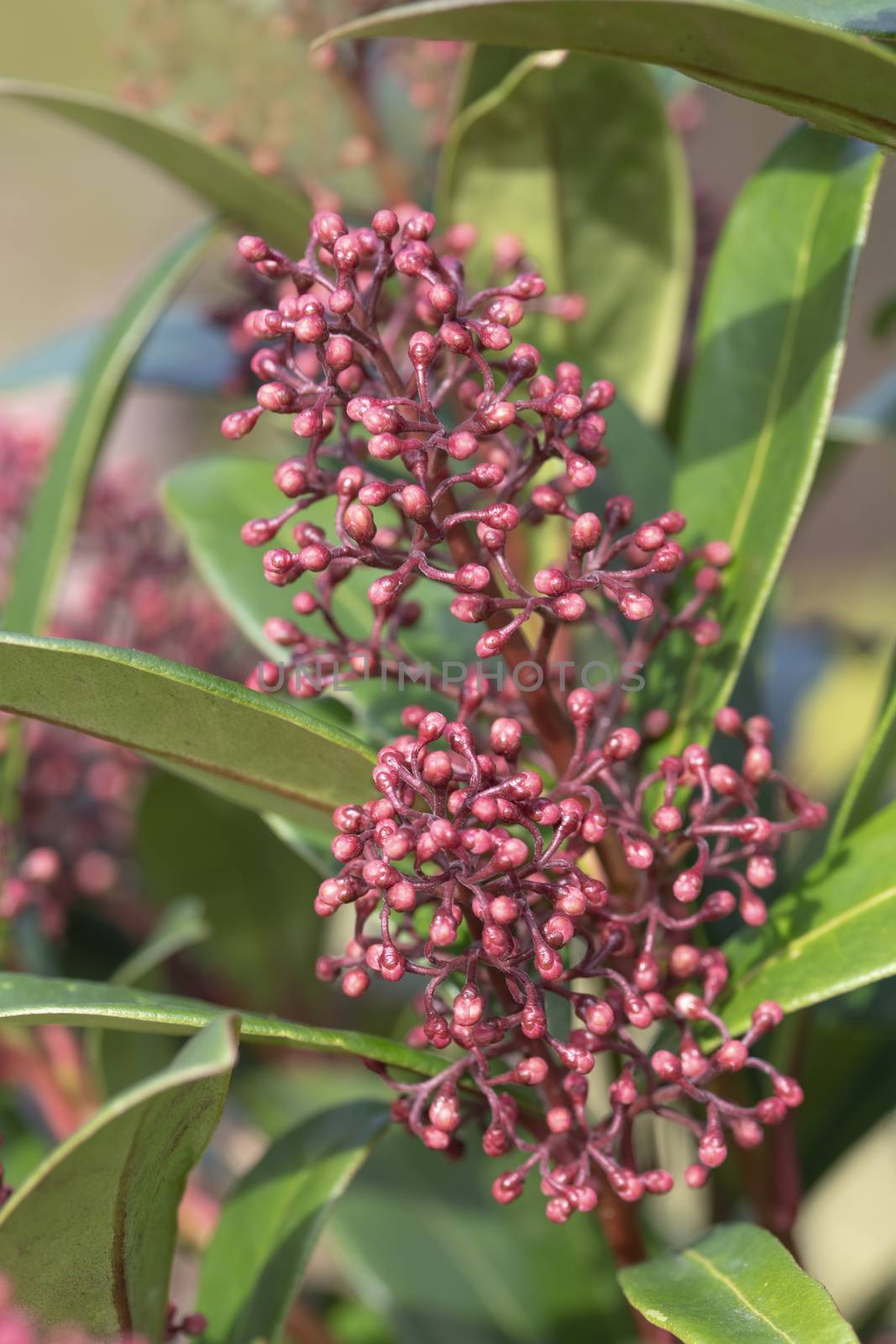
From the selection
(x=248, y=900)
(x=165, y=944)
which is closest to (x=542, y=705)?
(x=165, y=944)

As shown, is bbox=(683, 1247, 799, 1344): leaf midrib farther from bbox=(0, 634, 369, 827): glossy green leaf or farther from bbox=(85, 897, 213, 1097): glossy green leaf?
bbox=(85, 897, 213, 1097): glossy green leaf

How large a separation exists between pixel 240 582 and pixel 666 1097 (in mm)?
442

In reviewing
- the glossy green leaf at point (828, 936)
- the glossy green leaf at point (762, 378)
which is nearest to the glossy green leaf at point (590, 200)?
the glossy green leaf at point (762, 378)

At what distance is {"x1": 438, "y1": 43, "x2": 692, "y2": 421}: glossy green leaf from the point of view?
97 cm

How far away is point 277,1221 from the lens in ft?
2.57

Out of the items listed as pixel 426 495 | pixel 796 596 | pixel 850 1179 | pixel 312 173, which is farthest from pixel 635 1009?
pixel 796 596

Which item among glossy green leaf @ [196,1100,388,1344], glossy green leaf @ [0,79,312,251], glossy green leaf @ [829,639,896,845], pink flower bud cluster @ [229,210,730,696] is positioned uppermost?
glossy green leaf @ [0,79,312,251]

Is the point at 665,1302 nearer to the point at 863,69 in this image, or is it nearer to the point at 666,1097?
the point at 666,1097

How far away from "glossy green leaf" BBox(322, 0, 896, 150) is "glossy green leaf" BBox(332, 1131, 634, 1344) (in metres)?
0.90

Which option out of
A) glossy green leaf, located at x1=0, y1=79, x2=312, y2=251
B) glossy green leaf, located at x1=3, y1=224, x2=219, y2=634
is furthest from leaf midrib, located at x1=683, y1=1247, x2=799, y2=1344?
glossy green leaf, located at x1=0, y1=79, x2=312, y2=251

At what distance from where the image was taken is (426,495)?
0.61 m

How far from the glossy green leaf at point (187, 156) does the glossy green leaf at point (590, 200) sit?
0.15 meters

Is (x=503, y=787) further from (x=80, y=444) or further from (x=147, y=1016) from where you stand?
(x=80, y=444)

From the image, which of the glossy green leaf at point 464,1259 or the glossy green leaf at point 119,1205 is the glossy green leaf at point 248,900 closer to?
the glossy green leaf at point 464,1259
